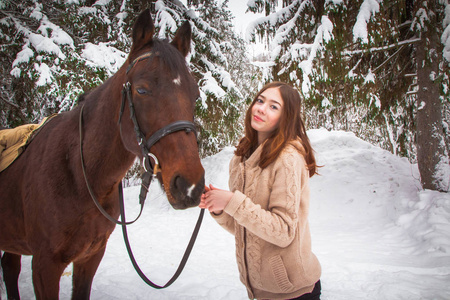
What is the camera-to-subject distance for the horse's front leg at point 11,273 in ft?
9.61

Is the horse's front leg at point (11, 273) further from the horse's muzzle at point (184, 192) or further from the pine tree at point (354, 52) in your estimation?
the pine tree at point (354, 52)

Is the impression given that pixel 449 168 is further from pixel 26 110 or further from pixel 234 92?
pixel 26 110

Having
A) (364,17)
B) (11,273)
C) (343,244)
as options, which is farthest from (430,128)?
(11,273)

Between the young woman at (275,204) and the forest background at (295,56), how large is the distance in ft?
12.9

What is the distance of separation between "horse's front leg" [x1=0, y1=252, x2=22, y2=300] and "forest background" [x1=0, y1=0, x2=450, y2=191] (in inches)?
141

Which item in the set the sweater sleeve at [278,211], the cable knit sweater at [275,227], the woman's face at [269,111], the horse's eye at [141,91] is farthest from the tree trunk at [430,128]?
the horse's eye at [141,91]

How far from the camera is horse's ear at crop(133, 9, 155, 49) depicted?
1.57 meters

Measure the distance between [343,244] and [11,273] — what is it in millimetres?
5412

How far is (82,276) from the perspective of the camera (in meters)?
2.20

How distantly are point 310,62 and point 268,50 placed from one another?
5.00 ft

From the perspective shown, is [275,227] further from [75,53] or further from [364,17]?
[75,53]

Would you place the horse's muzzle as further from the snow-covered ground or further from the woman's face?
the snow-covered ground

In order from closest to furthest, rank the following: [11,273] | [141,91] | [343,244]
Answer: [141,91], [11,273], [343,244]

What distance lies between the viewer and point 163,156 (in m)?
1.27
